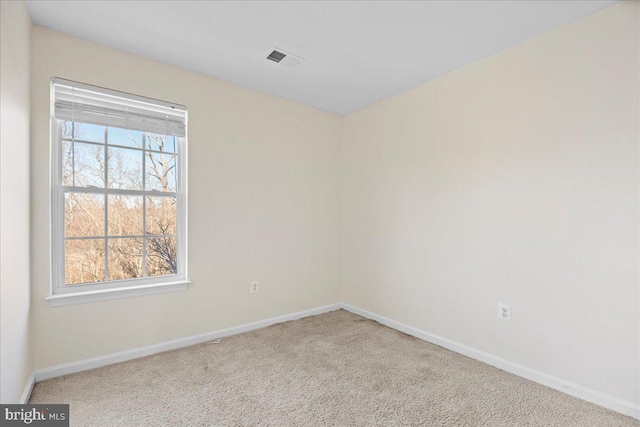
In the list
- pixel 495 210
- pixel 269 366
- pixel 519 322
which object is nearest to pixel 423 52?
pixel 495 210

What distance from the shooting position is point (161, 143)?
267cm

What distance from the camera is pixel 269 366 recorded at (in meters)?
2.35

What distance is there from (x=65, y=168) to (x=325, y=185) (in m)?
2.41

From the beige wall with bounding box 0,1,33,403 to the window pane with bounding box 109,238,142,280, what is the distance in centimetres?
53

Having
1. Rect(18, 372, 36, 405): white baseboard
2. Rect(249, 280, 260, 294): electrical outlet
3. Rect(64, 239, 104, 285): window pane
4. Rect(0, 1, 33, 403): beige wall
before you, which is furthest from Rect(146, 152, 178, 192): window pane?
Rect(18, 372, 36, 405): white baseboard

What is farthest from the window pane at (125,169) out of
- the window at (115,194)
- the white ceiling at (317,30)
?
the white ceiling at (317,30)

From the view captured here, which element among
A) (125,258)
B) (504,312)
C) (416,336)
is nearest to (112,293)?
(125,258)

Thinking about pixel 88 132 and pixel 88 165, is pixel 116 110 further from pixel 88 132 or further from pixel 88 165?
pixel 88 165

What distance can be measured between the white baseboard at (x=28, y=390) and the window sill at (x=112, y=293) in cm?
45

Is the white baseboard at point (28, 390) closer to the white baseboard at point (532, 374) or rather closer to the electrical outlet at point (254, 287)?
the electrical outlet at point (254, 287)

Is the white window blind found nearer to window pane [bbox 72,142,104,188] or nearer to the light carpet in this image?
window pane [bbox 72,142,104,188]

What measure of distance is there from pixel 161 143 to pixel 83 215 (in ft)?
2.67

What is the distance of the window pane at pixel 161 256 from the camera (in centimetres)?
262

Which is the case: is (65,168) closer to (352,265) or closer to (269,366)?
(269,366)
